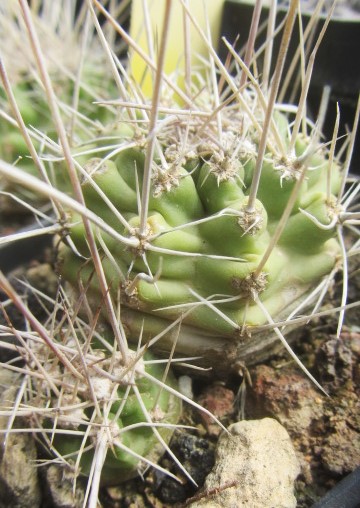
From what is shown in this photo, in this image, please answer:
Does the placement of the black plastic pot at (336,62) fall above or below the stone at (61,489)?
above

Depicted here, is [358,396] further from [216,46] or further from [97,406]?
[216,46]

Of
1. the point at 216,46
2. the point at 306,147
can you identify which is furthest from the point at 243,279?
the point at 216,46

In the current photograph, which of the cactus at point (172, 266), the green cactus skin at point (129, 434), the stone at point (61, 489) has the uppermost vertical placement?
the cactus at point (172, 266)

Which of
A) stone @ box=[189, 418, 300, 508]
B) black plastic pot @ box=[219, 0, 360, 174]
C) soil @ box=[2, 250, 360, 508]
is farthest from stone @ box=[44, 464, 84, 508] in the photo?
black plastic pot @ box=[219, 0, 360, 174]

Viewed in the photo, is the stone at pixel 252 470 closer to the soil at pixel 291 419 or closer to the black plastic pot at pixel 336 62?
the soil at pixel 291 419

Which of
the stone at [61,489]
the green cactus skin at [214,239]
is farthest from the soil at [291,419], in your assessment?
the green cactus skin at [214,239]

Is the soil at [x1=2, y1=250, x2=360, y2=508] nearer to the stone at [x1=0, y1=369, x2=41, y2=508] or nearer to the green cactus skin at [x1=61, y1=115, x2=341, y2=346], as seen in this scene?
the stone at [x1=0, y1=369, x2=41, y2=508]
